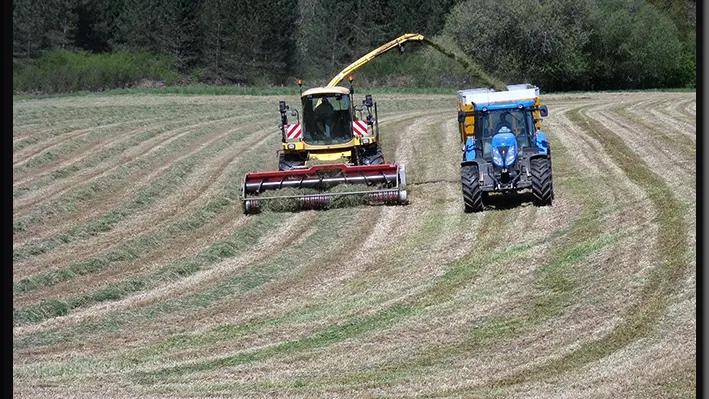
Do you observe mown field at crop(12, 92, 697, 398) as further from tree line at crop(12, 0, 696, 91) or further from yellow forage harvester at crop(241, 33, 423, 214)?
tree line at crop(12, 0, 696, 91)

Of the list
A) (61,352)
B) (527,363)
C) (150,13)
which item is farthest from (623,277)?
(150,13)

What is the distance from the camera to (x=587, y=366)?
8.27 metres

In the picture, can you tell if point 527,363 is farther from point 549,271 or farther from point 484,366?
point 549,271

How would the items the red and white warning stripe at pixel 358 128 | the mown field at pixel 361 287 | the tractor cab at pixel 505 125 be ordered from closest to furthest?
the mown field at pixel 361 287 < the tractor cab at pixel 505 125 < the red and white warning stripe at pixel 358 128

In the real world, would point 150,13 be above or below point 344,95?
above

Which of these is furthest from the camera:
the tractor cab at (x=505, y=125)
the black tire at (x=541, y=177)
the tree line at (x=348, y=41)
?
the tree line at (x=348, y=41)

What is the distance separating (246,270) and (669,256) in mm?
5525

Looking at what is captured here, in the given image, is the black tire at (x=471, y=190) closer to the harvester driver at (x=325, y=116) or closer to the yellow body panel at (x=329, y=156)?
the yellow body panel at (x=329, y=156)

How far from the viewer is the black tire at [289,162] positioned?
1975 cm

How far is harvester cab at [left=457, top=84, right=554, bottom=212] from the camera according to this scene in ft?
53.4

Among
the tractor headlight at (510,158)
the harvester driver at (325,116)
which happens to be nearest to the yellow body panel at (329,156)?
the harvester driver at (325,116)

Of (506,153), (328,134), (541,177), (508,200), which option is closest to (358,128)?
(328,134)

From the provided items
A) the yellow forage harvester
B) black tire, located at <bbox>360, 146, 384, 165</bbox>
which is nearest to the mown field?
the yellow forage harvester

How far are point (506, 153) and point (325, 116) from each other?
467 centimetres
